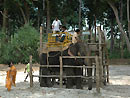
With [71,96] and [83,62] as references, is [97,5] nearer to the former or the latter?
[83,62]

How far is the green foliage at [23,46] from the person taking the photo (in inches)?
966

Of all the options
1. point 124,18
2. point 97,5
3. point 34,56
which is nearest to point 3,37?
point 34,56

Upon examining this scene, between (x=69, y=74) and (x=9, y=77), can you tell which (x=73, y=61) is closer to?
(x=69, y=74)

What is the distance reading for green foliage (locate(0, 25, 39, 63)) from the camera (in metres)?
24.5

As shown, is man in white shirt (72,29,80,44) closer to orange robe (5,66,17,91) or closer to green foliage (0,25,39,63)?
orange robe (5,66,17,91)

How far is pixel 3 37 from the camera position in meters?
26.0

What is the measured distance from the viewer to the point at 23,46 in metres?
24.8

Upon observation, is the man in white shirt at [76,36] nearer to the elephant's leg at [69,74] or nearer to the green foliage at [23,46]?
the elephant's leg at [69,74]

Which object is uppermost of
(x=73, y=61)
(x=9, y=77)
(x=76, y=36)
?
(x=76, y=36)

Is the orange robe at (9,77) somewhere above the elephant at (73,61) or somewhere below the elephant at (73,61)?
below

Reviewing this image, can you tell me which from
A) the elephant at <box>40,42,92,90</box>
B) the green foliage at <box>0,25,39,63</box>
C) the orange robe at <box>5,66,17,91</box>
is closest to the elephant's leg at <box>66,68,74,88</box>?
the elephant at <box>40,42,92,90</box>

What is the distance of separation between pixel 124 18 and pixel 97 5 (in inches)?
228

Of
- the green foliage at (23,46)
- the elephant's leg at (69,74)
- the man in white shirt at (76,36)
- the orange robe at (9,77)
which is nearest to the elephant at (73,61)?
the elephant's leg at (69,74)

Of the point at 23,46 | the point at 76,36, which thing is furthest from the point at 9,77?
the point at 23,46
